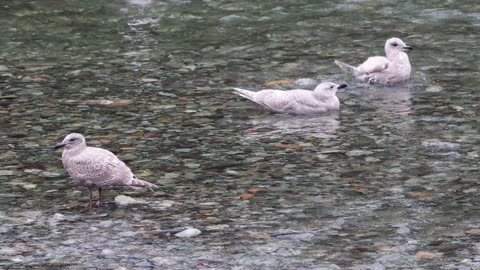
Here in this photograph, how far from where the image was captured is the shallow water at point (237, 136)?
A: 9406mm

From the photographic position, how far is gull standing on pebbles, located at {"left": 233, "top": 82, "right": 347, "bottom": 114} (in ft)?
46.0

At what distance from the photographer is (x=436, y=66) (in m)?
16.2

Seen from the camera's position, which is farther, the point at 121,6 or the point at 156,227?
the point at 121,6

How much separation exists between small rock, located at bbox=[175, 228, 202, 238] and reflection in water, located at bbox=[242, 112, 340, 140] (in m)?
3.40

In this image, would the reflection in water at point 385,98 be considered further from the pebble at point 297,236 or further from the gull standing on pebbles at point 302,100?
the pebble at point 297,236

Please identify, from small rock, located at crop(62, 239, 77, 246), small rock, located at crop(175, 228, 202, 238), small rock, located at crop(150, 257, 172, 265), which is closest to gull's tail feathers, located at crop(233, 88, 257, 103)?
small rock, located at crop(175, 228, 202, 238)

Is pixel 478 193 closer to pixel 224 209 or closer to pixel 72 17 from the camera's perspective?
pixel 224 209

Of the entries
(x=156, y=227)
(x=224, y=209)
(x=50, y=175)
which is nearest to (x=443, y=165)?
(x=224, y=209)

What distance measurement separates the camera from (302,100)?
46.3 ft

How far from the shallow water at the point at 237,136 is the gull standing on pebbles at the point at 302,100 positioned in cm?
16

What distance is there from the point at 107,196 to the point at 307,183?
2018 mm

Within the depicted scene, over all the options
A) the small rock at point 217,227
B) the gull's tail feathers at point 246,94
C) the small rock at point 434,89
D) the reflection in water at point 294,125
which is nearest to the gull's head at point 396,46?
the small rock at point 434,89

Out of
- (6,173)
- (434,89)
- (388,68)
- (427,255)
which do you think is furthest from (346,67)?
(427,255)

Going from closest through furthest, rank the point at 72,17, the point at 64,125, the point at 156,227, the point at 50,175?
the point at 156,227
the point at 50,175
the point at 64,125
the point at 72,17
